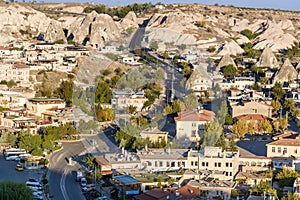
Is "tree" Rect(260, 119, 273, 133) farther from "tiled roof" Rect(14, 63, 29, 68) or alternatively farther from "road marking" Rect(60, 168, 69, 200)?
"tiled roof" Rect(14, 63, 29, 68)

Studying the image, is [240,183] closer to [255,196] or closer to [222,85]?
[255,196]

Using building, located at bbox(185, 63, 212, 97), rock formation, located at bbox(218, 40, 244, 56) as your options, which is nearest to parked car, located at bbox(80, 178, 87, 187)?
building, located at bbox(185, 63, 212, 97)

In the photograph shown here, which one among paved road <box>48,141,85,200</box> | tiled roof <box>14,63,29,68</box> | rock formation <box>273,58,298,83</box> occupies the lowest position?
paved road <box>48,141,85,200</box>

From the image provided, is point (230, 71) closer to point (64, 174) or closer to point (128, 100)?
point (128, 100)

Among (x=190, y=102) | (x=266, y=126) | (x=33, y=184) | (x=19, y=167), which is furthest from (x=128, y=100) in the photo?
(x=33, y=184)

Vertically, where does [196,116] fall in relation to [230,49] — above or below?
below
